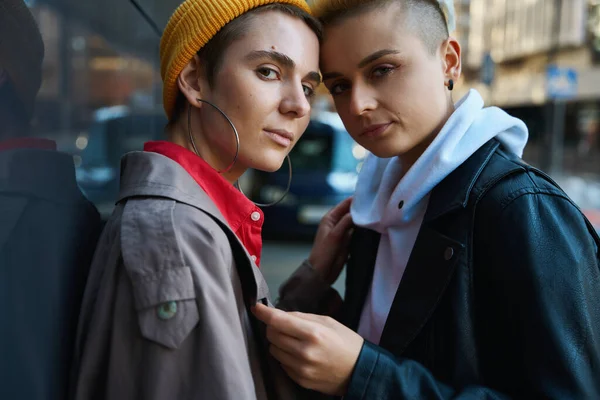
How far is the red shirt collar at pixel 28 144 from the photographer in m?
0.96

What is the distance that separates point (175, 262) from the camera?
3.36ft

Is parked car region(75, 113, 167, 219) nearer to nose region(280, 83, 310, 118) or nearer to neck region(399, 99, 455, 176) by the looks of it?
nose region(280, 83, 310, 118)

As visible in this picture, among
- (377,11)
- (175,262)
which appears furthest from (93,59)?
(175,262)

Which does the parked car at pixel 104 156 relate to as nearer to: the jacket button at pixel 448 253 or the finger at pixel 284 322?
the finger at pixel 284 322

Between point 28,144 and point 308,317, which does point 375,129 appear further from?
point 28,144

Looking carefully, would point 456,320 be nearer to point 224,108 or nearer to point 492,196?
point 492,196

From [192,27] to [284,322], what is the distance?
0.77 meters

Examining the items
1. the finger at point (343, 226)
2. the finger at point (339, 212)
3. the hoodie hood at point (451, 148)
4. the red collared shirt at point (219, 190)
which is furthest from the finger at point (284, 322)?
the finger at point (339, 212)

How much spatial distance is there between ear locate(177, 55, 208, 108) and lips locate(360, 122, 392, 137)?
482 millimetres

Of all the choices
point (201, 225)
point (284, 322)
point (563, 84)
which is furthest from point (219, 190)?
point (563, 84)

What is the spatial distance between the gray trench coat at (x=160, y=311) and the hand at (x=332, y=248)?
86cm

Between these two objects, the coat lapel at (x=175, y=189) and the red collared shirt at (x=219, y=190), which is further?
the red collared shirt at (x=219, y=190)

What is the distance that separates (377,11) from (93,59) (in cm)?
93

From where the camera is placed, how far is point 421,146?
1680 mm
